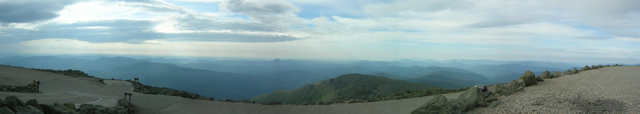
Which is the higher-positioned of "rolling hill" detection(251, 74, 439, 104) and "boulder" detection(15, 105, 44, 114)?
"boulder" detection(15, 105, 44, 114)

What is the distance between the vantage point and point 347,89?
123438 mm

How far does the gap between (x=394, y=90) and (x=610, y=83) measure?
87277 millimetres

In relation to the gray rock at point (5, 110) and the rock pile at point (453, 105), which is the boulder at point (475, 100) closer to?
the rock pile at point (453, 105)

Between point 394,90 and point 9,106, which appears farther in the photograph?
point 394,90

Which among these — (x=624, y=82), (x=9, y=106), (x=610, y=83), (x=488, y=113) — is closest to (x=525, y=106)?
(x=488, y=113)

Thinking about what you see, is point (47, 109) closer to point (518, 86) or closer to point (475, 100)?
point (475, 100)

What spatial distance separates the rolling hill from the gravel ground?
82.1 meters

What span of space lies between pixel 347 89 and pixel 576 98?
4430 inches

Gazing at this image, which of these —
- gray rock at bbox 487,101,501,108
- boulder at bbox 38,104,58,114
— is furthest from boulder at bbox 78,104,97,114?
gray rock at bbox 487,101,501,108

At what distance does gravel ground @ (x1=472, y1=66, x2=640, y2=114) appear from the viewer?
10.5 metres

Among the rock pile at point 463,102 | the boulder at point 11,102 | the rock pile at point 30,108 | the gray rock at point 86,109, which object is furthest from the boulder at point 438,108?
the boulder at point 11,102

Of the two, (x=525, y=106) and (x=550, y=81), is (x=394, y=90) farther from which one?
(x=525, y=106)

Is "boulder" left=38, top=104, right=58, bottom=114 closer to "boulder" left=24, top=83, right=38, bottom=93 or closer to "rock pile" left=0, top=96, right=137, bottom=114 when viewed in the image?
"rock pile" left=0, top=96, right=137, bottom=114

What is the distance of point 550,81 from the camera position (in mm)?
16422
